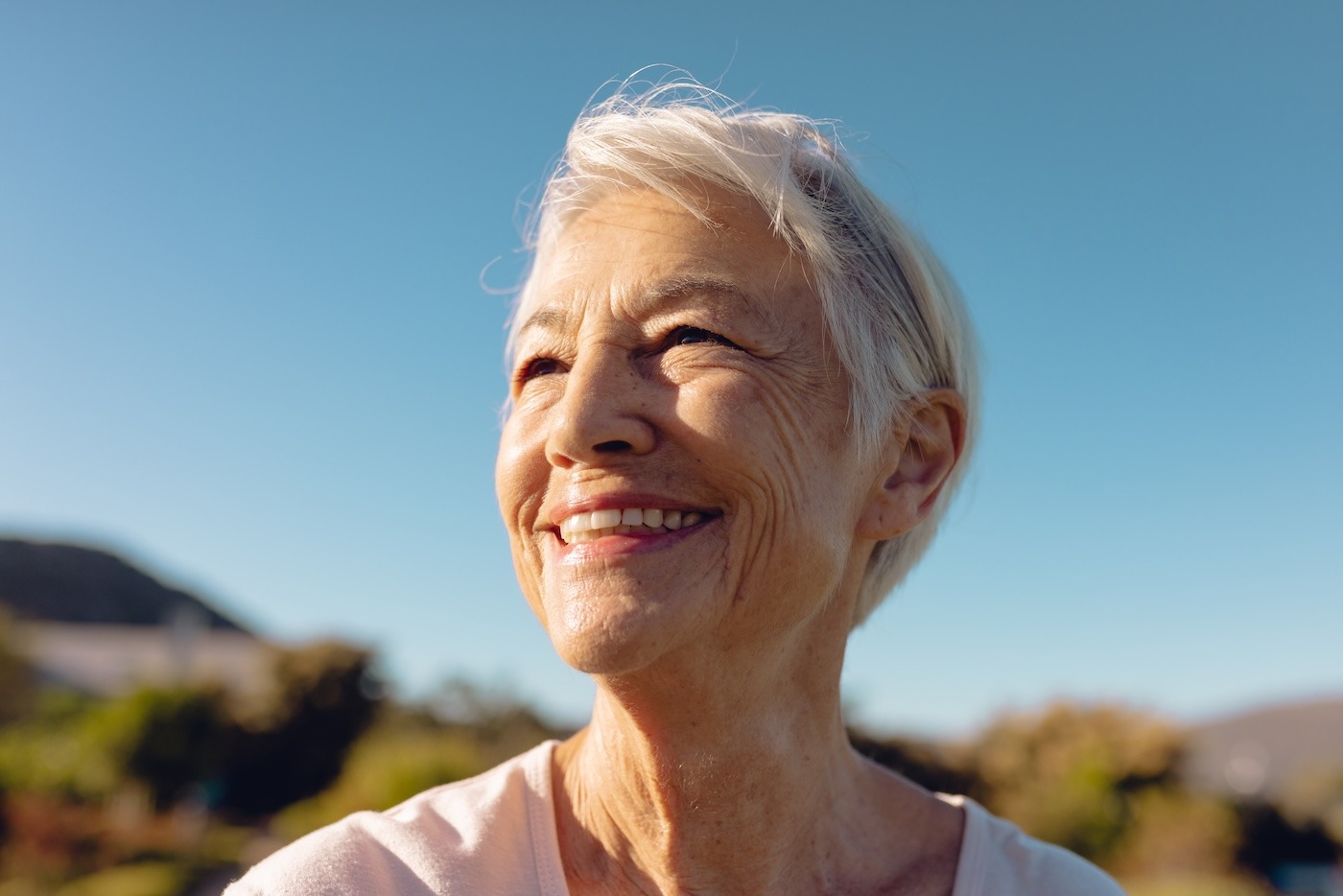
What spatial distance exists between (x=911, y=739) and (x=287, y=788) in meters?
12.0

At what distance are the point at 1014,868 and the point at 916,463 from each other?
99 cm

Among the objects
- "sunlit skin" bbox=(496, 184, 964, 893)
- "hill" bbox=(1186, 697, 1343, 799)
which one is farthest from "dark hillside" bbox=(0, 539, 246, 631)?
"sunlit skin" bbox=(496, 184, 964, 893)

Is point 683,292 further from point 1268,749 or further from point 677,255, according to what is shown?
point 1268,749

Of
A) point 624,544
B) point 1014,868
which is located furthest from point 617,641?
point 1014,868

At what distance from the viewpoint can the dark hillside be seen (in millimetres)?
66625

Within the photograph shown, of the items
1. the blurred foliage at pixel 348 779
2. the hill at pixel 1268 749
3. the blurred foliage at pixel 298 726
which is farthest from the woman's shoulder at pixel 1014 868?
the blurred foliage at pixel 298 726

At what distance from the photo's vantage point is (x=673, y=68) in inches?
96.9

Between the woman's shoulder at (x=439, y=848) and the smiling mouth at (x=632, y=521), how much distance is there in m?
0.66

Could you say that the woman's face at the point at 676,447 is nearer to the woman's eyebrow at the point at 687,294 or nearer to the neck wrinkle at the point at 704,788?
the woman's eyebrow at the point at 687,294

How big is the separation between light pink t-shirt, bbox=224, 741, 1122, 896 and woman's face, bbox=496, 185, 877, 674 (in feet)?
1.43

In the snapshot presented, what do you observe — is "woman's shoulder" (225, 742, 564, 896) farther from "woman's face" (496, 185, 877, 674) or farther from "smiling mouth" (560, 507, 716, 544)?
"smiling mouth" (560, 507, 716, 544)

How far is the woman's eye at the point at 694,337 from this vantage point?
6.38 ft

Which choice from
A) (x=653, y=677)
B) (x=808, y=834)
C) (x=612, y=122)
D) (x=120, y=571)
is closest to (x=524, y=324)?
(x=612, y=122)

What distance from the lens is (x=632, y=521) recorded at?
6.01ft
